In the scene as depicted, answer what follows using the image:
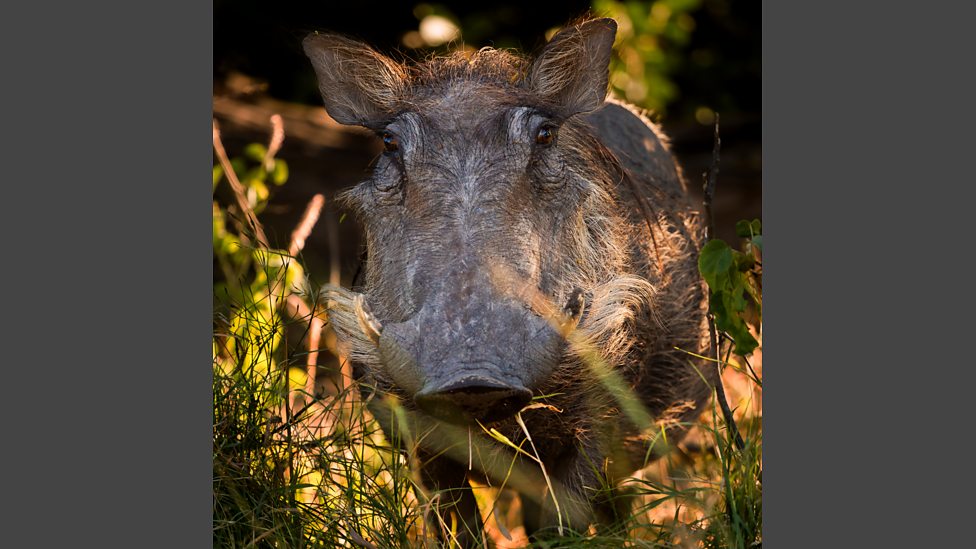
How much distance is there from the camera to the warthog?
9.04 feet

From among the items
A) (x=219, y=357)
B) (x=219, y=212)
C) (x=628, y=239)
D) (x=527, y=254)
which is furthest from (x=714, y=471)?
(x=219, y=212)

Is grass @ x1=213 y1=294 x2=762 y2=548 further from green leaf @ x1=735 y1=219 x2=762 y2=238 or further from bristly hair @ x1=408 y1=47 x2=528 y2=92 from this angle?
bristly hair @ x1=408 y1=47 x2=528 y2=92

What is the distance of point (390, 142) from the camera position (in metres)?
3.27

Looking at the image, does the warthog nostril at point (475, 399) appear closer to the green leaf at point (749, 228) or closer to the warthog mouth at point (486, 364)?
the warthog mouth at point (486, 364)

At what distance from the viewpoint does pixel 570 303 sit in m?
2.98

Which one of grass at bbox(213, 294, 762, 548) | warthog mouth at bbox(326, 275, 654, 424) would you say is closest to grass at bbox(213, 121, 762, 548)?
grass at bbox(213, 294, 762, 548)

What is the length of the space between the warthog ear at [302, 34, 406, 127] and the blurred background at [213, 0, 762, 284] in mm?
108

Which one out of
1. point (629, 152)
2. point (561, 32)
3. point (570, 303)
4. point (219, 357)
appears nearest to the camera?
point (570, 303)

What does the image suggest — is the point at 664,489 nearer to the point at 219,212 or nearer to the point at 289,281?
the point at 289,281

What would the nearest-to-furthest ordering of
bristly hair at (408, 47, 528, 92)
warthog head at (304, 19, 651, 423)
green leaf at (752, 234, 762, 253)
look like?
warthog head at (304, 19, 651, 423)
green leaf at (752, 234, 762, 253)
bristly hair at (408, 47, 528, 92)

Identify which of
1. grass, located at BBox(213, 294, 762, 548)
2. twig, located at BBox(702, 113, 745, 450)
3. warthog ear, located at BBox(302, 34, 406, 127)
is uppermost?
warthog ear, located at BBox(302, 34, 406, 127)

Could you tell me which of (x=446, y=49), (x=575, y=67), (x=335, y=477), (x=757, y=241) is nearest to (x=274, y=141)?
(x=446, y=49)

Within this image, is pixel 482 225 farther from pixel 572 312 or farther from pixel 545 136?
pixel 545 136

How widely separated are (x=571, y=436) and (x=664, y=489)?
0.37 m
